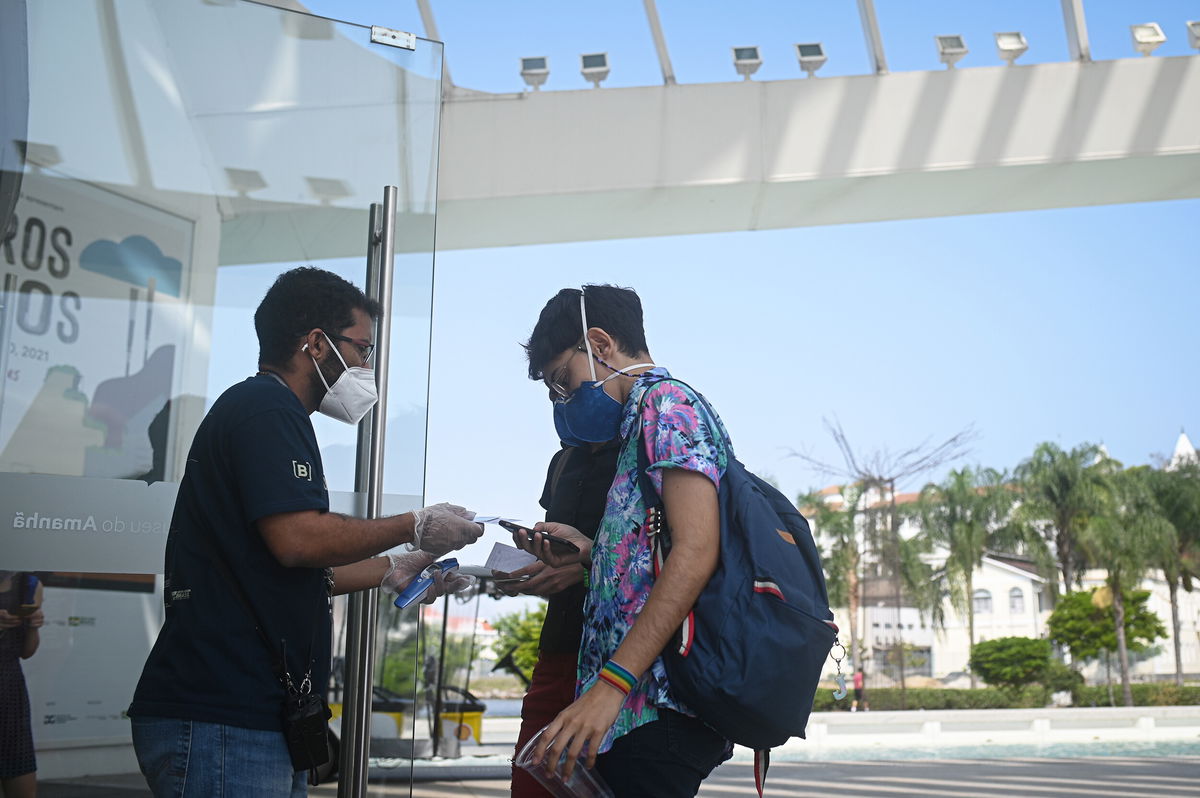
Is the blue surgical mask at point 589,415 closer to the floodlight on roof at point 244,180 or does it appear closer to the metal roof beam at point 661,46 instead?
the floodlight on roof at point 244,180

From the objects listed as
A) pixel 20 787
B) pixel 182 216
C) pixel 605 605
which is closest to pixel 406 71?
pixel 182 216

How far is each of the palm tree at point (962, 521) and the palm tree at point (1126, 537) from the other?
2495 millimetres

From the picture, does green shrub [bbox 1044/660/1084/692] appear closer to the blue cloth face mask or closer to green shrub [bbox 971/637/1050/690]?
green shrub [bbox 971/637/1050/690]

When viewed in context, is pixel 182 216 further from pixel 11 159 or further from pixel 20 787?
pixel 20 787

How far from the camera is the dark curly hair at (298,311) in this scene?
1.91m

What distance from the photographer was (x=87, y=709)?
7.80 ft

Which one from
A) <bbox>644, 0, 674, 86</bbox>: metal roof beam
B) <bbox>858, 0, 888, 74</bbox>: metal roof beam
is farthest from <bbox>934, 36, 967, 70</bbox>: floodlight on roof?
<bbox>644, 0, 674, 86</bbox>: metal roof beam

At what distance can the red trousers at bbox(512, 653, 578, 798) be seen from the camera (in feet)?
7.32

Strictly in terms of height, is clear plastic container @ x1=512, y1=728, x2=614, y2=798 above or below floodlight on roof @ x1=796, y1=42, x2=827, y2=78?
below

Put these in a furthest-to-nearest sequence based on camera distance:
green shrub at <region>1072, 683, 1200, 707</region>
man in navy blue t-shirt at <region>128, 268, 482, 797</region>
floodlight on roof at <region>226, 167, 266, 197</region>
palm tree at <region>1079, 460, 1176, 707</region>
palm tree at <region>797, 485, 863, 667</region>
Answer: palm tree at <region>1079, 460, 1176, 707</region> → palm tree at <region>797, 485, 863, 667</region> → green shrub at <region>1072, 683, 1200, 707</region> → floodlight on roof at <region>226, 167, 266, 197</region> → man in navy blue t-shirt at <region>128, 268, 482, 797</region>

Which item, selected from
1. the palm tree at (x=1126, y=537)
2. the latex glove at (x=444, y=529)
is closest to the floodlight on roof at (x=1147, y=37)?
the latex glove at (x=444, y=529)

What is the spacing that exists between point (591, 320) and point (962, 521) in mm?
29159

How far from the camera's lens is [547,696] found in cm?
226

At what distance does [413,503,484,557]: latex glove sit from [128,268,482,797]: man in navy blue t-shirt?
0.16 metres
